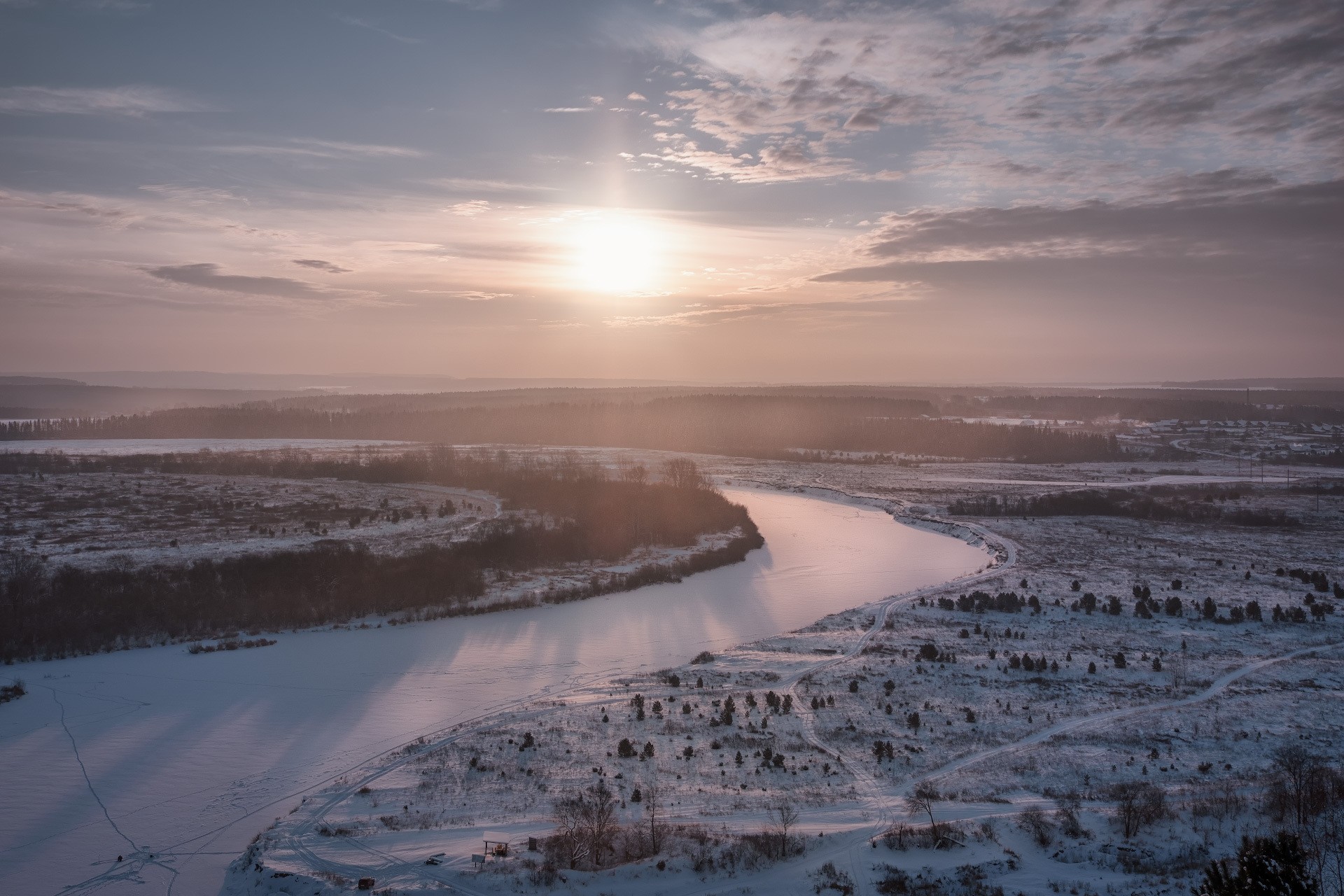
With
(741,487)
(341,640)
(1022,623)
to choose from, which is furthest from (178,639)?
(741,487)

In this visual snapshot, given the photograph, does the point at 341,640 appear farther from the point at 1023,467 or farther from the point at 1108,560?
the point at 1023,467

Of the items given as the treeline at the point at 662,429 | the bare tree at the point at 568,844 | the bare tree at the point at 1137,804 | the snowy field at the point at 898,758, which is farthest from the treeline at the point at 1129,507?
the bare tree at the point at 568,844

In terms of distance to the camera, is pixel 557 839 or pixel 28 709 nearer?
pixel 557 839

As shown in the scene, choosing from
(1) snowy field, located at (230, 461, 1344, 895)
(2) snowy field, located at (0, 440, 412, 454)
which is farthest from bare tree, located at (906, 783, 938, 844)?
(2) snowy field, located at (0, 440, 412, 454)

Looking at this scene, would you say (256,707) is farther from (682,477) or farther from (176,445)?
(176,445)

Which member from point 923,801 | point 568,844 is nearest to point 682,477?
point 923,801

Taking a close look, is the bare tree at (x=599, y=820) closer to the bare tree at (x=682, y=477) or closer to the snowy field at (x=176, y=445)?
the bare tree at (x=682, y=477)
